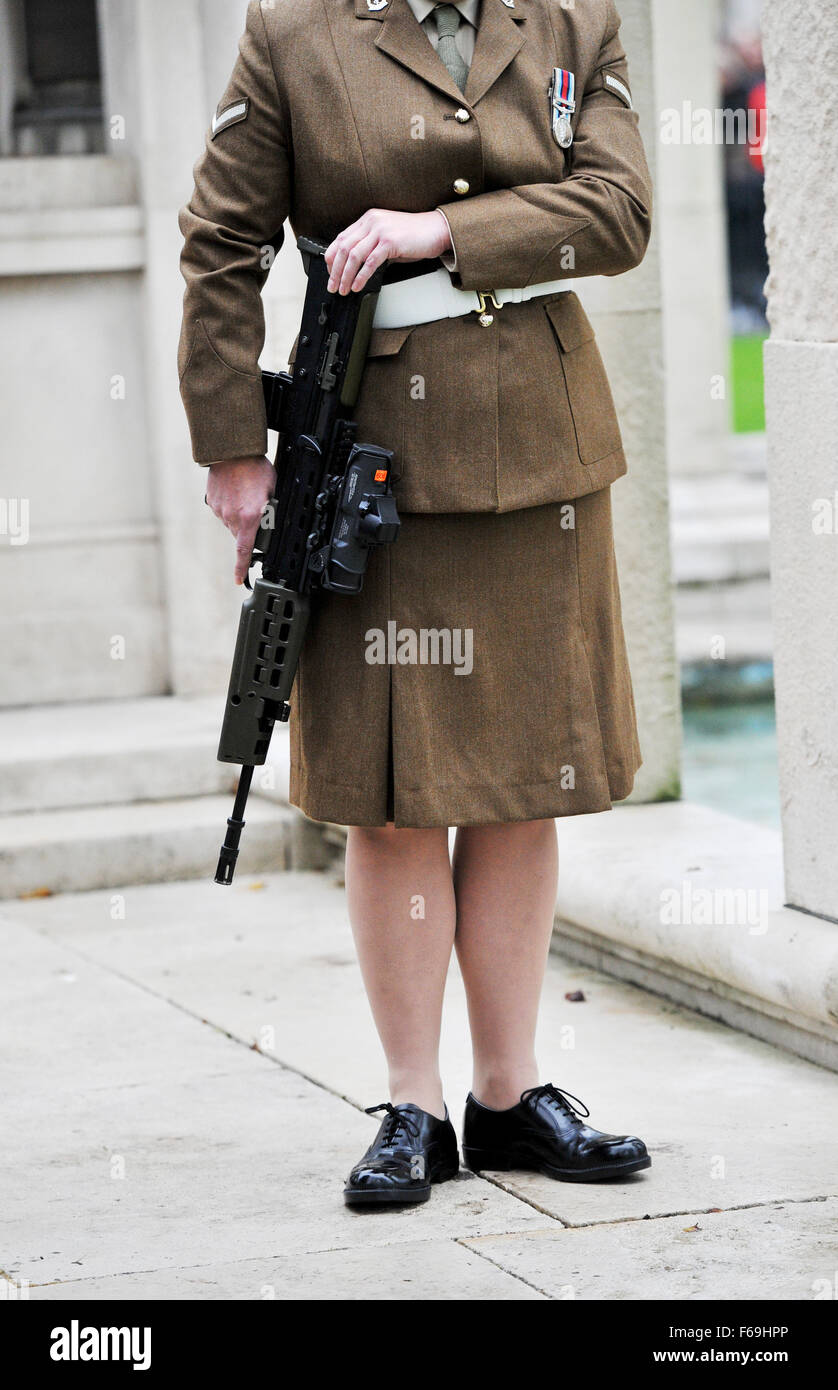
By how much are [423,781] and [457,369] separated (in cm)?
56

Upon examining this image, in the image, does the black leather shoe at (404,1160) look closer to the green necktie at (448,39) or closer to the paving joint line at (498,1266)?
the paving joint line at (498,1266)

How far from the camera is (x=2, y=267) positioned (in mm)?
5980

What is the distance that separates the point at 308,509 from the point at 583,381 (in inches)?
16.6

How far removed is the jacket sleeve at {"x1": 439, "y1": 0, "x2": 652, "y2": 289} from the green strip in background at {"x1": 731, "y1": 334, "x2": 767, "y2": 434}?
15.3 m

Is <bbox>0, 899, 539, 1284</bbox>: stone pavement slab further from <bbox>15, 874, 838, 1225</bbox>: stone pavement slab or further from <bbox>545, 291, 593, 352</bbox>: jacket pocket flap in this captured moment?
<bbox>545, 291, 593, 352</bbox>: jacket pocket flap

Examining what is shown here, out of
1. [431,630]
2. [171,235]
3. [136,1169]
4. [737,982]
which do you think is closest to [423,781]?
[431,630]

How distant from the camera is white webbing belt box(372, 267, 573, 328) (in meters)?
2.85

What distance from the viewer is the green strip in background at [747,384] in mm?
21141

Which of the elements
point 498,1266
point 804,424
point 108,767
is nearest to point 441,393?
point 804,424

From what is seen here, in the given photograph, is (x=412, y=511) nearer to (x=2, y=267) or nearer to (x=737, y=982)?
(x=737, y=982)
